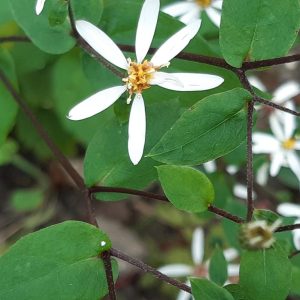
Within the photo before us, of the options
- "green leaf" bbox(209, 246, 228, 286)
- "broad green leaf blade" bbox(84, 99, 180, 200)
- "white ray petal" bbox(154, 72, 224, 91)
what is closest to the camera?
"white ray petal" bbox(154, 72, 224, 91)

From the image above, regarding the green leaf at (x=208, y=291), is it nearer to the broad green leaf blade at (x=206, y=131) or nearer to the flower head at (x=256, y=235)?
the flower head at (x=256, y=235)

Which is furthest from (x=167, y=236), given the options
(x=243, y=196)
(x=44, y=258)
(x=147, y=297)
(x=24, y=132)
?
(x=44, y=258)

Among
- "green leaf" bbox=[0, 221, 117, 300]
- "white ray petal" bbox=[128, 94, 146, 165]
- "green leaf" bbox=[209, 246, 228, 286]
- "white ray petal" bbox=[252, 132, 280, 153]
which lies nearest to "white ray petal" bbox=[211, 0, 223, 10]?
"white ray petal" bbox=[252, 132, 280, 153]

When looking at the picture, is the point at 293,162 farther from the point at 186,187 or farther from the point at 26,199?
the point at 26,199

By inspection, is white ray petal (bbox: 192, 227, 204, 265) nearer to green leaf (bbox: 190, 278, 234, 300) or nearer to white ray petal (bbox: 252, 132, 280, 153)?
white ray petal (bbox: 252, 132, 280, 153)

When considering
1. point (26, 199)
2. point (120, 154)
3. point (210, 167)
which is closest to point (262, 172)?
point (210, 167)

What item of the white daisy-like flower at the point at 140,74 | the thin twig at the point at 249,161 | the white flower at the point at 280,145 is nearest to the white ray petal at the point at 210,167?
the white flower at the point at 280,145

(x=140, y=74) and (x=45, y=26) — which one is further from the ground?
(x=45, y=26)
